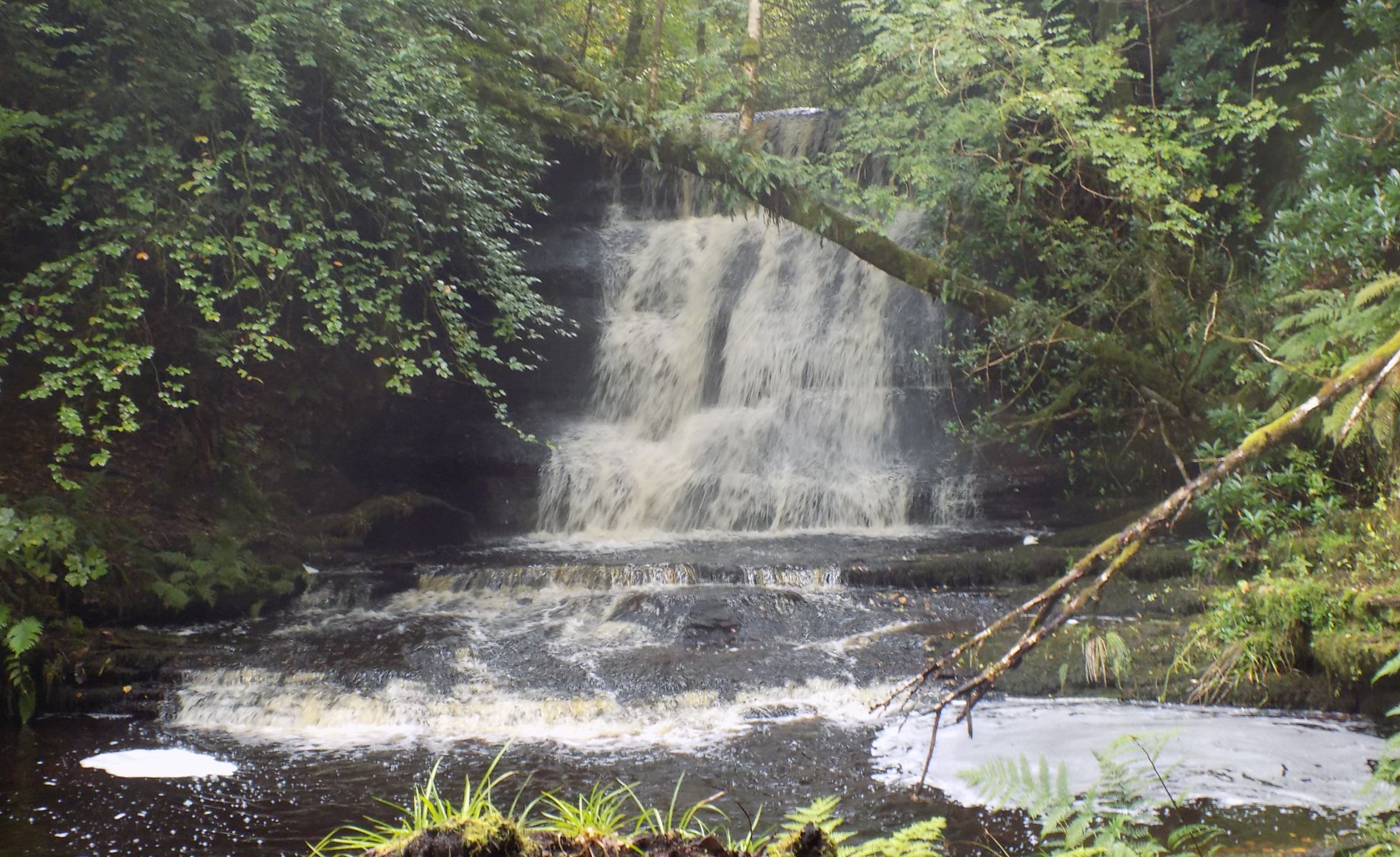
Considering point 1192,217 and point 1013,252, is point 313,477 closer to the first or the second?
point 1013,252

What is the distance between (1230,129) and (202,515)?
437 inches

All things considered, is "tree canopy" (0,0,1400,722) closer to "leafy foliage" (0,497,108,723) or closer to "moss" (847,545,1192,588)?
"leafy foliage" (0,497,108,723)

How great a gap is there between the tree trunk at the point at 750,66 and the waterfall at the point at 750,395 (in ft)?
5.13

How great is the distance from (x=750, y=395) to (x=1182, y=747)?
32.1 ft

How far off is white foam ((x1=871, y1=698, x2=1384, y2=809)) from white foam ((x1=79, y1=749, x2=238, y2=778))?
148 inches

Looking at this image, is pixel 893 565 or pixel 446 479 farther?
pixel 446 479

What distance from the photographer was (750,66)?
39.7ft

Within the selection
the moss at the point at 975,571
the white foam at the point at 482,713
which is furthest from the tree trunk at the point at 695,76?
the white foam at the point at 482,713

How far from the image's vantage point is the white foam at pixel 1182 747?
464 centimetres

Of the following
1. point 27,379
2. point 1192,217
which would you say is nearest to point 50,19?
point 27,379

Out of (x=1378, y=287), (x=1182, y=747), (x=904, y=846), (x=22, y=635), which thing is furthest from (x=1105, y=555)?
(x=22, y=635)

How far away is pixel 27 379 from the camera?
10094 millimetres

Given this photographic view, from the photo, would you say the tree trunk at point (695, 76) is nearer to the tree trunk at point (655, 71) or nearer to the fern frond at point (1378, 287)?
the tree trunk at point (655, 71)

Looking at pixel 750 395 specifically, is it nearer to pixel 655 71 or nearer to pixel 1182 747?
pixel 655 71
